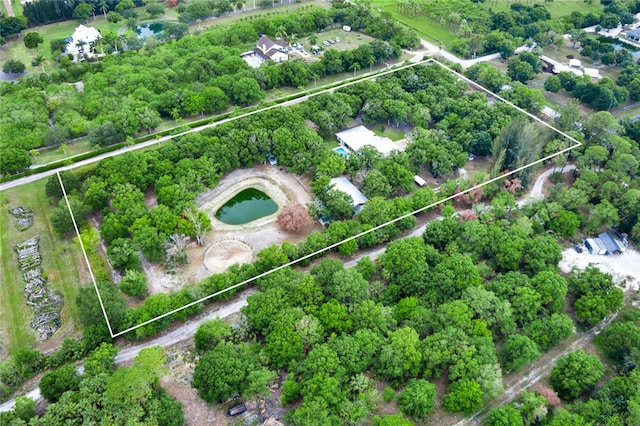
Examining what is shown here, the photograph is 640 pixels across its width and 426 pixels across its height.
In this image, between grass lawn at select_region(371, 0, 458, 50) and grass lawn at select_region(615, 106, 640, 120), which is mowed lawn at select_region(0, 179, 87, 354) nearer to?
grass lawn at select_region(371, 0, 458, 50)

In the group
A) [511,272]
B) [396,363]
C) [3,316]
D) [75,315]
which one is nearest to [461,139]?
[511,272]

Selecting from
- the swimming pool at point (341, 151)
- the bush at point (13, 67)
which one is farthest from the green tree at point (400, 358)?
the bush at point (13, 67)

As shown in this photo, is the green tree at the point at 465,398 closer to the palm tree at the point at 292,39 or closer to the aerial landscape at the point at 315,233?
the aerial landscape at the point at 315,233

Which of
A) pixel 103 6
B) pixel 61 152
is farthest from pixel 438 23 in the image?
pixel 61 152

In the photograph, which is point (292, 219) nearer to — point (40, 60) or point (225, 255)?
point (225, 255)

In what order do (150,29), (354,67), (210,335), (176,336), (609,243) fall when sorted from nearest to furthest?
1. (210,335)
2. (176,336)
3. (609,243)
4. (354,67)
5. (150,29)

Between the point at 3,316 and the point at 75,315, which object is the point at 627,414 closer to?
the point at 75,315
